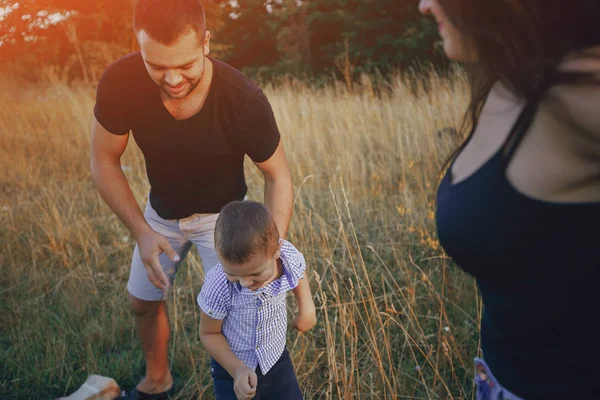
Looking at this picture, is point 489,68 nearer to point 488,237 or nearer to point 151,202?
point 488,237

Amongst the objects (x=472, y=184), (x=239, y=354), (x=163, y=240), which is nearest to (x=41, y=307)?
(x=163, y=240)

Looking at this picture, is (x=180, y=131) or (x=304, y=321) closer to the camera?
(x=304, y=321)

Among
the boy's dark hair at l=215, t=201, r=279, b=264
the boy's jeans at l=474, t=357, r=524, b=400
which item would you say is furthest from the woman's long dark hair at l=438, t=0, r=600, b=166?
the boy's dark hair at l=215, t=201, r=279, b=264

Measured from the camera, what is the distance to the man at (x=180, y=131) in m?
2.01

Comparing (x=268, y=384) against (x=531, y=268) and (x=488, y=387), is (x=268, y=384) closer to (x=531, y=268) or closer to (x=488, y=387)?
(x=488, y=387)

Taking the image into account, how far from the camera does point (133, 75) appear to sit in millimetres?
2197

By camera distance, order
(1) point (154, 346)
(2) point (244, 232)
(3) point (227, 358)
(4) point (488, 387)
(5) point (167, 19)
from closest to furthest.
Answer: (4) point (488, 387) → (2) point (244, 232) → (3) point (227, 358) → (5) point (167, 19) → (1) point (154, 346)

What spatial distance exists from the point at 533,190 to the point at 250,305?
3.48 feet

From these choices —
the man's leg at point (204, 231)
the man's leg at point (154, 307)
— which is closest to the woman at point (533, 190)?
the man's leg at point (204, 231)

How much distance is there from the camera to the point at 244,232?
1.51 m

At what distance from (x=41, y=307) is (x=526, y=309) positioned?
322 cm

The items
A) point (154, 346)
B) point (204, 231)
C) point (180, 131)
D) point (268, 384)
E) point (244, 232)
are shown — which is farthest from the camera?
point (154, 346)

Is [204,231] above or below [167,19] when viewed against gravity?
below

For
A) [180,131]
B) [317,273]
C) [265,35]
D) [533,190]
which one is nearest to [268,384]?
[317,273]
